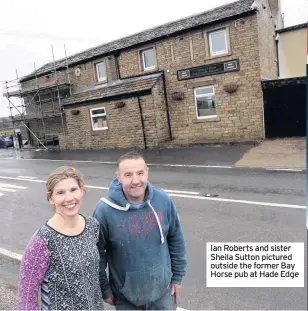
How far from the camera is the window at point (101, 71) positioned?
2081cm

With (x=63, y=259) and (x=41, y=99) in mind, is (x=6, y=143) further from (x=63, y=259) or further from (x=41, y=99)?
(x=63, y=259)

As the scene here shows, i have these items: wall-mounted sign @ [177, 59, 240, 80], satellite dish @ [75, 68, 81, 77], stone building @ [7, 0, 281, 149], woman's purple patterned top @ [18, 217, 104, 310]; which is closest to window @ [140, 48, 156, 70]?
stone building @ [7, 0, 281, 149]

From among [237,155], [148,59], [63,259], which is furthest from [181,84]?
[63,259]

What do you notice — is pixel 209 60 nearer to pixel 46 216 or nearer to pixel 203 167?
pixel 203 167

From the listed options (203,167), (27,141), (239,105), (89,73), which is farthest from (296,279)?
(27,141)

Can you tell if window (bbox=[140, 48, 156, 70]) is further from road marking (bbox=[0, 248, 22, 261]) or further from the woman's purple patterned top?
the woman's purple patterned top

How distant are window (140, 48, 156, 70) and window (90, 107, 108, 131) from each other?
3687 mm

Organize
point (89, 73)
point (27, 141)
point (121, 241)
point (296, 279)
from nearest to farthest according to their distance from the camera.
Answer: point (121, 241)
point (296, 279)
point (89, 73)
point (27, 141)

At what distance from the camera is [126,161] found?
2381 mm

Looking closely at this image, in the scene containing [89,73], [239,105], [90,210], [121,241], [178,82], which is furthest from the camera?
[89,73]

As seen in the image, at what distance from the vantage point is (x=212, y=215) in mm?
6332

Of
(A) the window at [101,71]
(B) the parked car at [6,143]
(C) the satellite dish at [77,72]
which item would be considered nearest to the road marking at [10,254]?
(A) the window at [101,71]

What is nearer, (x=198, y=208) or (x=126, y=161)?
(x=126, y=161)

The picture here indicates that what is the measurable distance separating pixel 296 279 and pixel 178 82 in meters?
15.0
